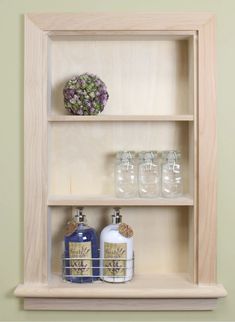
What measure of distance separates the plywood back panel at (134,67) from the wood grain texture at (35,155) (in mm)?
113

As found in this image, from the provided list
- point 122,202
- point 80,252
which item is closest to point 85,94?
point 122,202

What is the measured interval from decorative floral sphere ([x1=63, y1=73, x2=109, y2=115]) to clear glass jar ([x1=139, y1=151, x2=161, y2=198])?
223 mm

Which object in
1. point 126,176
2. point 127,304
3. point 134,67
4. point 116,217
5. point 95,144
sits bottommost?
point 127,304

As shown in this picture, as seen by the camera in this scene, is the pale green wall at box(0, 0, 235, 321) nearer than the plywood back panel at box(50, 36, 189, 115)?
Yes

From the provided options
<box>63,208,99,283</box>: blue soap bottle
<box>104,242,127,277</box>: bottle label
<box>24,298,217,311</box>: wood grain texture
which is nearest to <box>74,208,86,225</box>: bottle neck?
<box>63,208,99,283</box>: blue soap bottle

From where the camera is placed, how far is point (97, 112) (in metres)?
1.59

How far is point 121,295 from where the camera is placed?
154 centimetres

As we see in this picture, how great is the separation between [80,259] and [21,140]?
0.41 metres

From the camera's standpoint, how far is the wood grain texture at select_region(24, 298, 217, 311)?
1575mm

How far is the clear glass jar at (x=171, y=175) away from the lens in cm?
163

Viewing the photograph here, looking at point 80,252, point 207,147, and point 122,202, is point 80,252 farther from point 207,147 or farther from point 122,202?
point 207,147

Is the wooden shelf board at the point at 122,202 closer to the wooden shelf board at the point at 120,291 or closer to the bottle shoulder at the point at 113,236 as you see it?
the bottle shoulder at the point at 113,236

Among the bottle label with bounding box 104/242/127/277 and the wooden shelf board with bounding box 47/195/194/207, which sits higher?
the wooden shelf board with bounding box 47/195/194/207

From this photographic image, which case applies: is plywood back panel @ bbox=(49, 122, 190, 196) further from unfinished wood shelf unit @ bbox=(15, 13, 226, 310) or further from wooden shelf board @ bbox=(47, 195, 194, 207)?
wooden shelf board @ bbox=(47, 195, 194, 207)
